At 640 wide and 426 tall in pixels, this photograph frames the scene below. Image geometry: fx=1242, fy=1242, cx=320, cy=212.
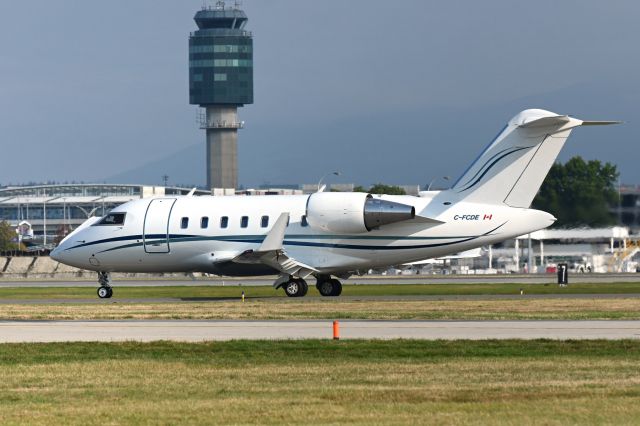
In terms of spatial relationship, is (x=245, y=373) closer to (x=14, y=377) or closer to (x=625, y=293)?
(x=14, y=377)

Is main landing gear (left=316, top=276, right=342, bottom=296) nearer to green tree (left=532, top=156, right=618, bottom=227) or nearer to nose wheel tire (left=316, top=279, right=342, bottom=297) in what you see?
nose wheel tire (left=316, top=279, right=342, bottom=297)

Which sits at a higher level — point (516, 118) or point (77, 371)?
point (516, 118)

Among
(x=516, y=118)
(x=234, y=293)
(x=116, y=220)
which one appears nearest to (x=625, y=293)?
(x=516, y=118)

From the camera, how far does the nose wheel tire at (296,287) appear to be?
47.7 metres

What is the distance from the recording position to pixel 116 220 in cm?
5112

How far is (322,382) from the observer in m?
Answer: 21.1

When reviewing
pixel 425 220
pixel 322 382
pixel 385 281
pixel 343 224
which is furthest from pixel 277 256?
pixel 322 382

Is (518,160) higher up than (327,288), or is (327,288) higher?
(518,160)

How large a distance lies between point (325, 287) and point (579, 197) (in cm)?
1604

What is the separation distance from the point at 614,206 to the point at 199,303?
22.5 metres

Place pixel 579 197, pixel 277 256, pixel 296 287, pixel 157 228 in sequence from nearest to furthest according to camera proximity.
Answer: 1. pixel 277 256
2. pixel 296 287
3. pixel 157 228
4. pixel 579 197

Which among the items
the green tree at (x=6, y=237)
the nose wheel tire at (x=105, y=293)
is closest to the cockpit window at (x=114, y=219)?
the nose wheel tire at (x=105, y=293)

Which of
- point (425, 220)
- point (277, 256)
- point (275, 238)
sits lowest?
point (277, 256)

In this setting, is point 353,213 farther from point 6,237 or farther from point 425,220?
point 6,237
